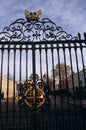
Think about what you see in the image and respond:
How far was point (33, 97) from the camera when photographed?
5.66 metres

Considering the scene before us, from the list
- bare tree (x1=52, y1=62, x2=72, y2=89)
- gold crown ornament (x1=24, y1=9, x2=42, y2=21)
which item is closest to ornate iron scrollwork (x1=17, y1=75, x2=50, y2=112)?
bare tree (x1=52, y1=62, x2=72, y2=89)

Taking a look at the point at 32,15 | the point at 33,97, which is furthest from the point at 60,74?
the point at 32,15

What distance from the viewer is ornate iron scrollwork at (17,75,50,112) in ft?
18.5

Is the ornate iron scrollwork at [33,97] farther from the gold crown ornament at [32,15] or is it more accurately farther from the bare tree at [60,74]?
the gold crown ornament at [32,15]

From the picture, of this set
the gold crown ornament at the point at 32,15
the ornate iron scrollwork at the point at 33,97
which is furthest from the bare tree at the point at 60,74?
the gold crown ornament at the point at 32,15

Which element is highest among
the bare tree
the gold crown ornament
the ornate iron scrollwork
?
the gold crown ornament

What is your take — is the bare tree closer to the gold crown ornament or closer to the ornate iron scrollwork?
the ornate iron scrollwork

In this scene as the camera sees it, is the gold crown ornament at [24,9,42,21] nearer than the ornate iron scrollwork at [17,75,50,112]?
No

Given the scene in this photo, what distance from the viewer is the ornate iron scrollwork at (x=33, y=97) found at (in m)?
5.65

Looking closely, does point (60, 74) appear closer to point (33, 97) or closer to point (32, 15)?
point (33, 97)

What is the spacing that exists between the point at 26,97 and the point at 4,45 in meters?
1.91

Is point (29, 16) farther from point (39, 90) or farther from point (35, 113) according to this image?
point (35, 113)

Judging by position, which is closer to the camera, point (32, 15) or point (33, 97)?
point (33, 97)

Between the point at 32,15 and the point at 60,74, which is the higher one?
the point at 32,15
